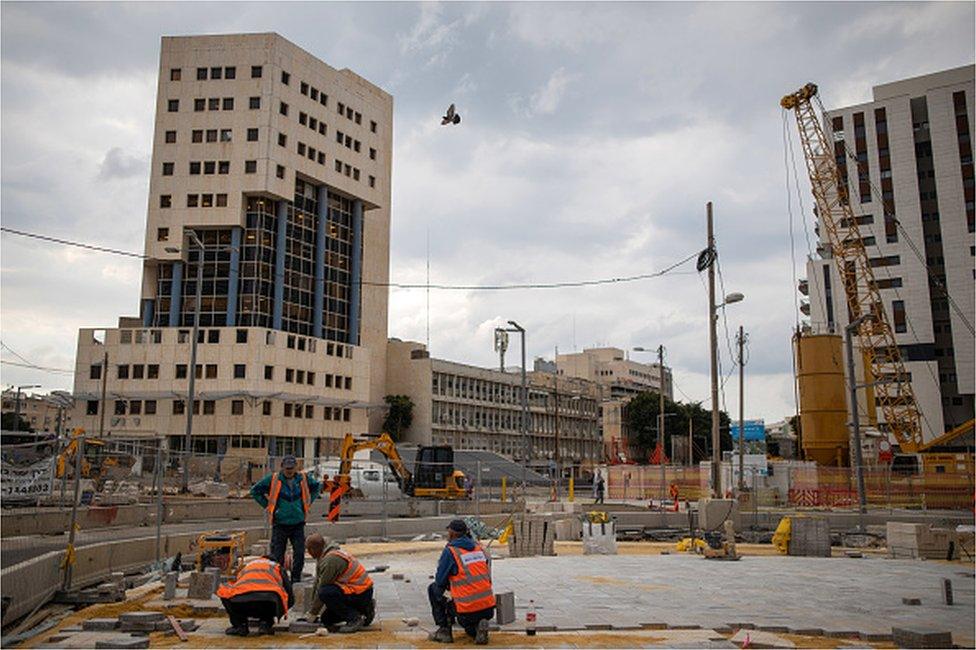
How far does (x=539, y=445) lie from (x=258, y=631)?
87779 millimetres

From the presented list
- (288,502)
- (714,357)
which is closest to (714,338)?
(714,357)

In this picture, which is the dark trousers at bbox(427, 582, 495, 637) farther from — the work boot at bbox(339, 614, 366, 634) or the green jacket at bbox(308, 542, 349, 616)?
the green jacket at bbox(308, 542, 349, 616)

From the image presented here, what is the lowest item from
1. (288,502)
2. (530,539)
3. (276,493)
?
(530,539)

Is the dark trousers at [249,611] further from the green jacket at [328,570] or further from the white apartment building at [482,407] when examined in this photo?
the white apartment building at [482,407]

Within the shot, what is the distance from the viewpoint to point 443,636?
8.21 m

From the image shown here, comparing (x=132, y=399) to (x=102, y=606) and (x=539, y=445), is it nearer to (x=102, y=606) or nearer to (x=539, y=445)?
(x=539, y=445)

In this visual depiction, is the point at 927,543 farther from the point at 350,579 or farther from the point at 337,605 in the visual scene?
the point at 337,605

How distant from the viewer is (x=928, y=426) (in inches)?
3088

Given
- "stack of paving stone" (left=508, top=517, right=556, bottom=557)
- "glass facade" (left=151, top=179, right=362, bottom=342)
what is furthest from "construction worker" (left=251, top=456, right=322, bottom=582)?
"glass facade" (left=151, top=179, right=362, bottom=342)

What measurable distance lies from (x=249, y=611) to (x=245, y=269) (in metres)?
63.7

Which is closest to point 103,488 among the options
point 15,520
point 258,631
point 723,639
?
point 15,520

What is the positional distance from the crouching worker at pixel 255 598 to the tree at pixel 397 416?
230 ft

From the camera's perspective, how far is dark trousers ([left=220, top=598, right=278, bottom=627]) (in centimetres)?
822

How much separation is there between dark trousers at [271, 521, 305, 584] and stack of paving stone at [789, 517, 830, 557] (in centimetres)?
1309
